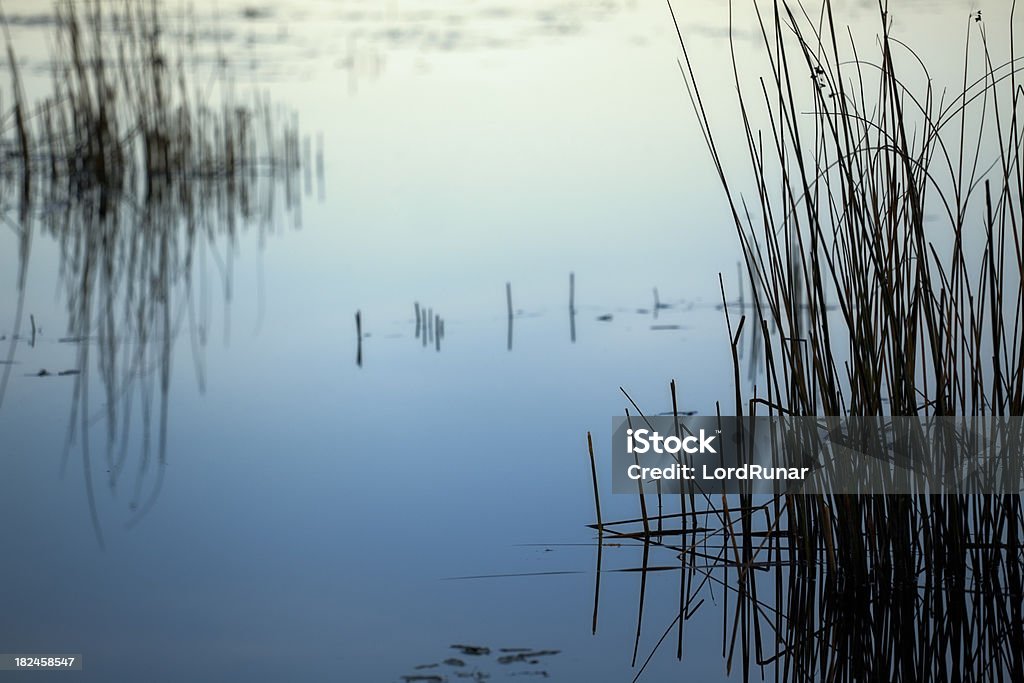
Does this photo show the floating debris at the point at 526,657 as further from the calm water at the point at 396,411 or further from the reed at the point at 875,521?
the reed at the point at 875,521

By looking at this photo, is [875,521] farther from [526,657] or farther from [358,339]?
[358,339]

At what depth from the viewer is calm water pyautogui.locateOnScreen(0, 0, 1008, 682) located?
1.65 m

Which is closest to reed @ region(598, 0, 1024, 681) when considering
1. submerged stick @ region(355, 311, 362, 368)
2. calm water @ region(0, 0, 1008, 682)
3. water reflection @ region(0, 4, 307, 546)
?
calm water @ region(0, 0, 1008, 682)

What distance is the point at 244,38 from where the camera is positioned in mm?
8047

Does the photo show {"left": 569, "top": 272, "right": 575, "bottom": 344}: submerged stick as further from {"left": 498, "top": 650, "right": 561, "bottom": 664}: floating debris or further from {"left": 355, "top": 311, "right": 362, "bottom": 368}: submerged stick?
{"left": 498, "top": 650, "right": 561, "bottom": 664}: floating debris

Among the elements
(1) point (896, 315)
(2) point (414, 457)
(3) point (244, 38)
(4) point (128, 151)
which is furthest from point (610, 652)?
(3) point (244, 38)

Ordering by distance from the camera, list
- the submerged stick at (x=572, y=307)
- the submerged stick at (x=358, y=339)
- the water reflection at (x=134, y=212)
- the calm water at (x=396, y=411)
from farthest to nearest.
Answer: the submerged stick at (x=572, y=307), the submerged stick at (x=358, y=339), the water reflection at (x=134, y=212), the calm water at (x=396, y=411)

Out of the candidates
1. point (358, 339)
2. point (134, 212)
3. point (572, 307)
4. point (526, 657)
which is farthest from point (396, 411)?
point (134, 212)

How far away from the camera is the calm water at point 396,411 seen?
1.65 meters

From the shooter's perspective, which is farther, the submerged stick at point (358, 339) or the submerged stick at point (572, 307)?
the submerged stick at point (572, 307)

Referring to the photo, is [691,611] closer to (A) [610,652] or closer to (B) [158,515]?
(A) [610,652]

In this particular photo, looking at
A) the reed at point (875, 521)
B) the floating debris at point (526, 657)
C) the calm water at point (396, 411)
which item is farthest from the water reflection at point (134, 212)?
the reed at point (875, 521)

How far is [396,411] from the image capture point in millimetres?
2590

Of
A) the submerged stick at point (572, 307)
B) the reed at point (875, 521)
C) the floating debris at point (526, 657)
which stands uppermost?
the submerged stick at point (572, 307)
